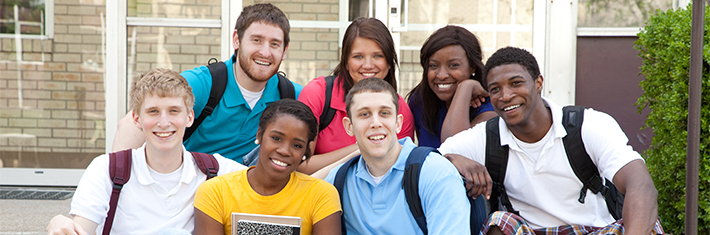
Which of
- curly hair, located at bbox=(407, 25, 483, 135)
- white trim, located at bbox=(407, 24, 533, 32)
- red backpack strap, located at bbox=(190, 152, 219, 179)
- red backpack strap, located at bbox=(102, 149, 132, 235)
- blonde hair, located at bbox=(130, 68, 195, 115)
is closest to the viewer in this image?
red backpack strap, located at bbox=(102, 149, 132, 235)

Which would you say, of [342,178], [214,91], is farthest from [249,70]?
[342,178]

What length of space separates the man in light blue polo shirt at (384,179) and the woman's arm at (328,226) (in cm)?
13

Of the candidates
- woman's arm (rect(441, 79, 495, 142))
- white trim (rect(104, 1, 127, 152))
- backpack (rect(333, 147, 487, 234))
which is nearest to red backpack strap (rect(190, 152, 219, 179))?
backpack (rect(333, 147, 487, 234))

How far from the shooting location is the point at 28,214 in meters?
4.84

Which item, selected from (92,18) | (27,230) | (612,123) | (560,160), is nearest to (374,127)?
(560,160)

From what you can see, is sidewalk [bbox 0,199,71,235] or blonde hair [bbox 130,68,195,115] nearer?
blonde hair [bbox 130,68,195,115]

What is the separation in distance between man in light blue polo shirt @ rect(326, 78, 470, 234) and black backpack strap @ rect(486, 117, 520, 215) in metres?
0.37

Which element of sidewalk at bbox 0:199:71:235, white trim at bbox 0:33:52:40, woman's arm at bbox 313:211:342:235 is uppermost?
white trim at bbox 0:33:52:40

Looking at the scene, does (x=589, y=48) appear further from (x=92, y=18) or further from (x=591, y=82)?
(x=92, y=18)

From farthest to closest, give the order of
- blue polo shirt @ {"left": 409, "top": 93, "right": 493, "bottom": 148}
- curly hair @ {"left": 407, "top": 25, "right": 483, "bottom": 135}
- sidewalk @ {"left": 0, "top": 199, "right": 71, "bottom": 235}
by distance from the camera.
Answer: sidewalk @ {"left": 0, "top": 199, "right": 71, "bottom": 235}, blue polo shirt @ {"left": 409, "top": 93, "right": 493, "bottom": 148}, curly hair @ {"left": 407, "top": 25, "right": 483, "bottom": 135}

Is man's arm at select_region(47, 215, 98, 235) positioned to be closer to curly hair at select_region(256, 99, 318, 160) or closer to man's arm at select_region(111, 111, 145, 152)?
man's arm at select_region(111, 111, 145, 152)

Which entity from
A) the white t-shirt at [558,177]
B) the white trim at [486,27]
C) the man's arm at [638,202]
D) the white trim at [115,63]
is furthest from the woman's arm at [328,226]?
the white trim at [115,63]

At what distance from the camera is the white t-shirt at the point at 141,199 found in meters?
2.75

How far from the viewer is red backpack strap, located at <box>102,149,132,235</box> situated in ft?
9.09
